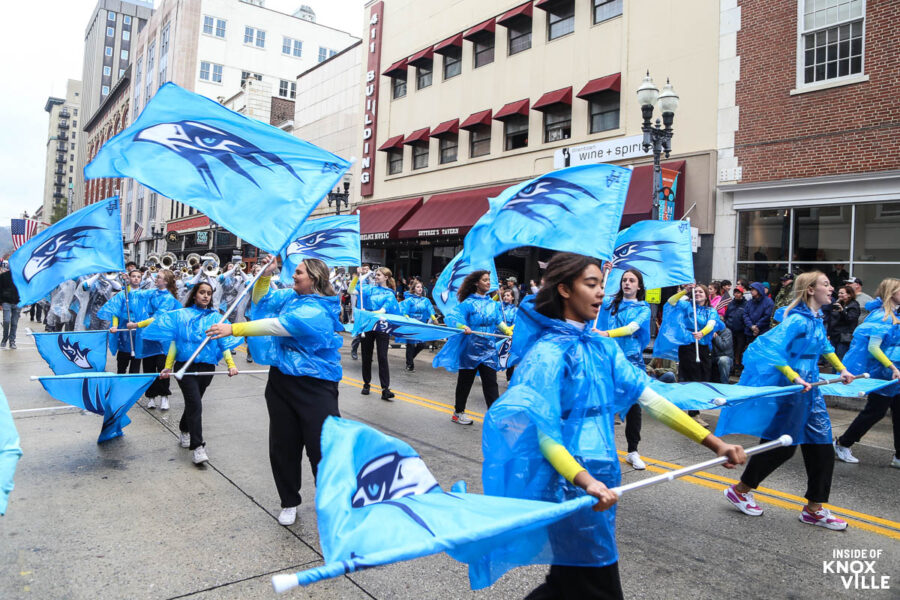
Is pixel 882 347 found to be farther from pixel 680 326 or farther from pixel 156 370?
pixel 156 370

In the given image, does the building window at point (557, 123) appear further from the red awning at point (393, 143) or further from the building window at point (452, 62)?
the red awning at point (393, 143)

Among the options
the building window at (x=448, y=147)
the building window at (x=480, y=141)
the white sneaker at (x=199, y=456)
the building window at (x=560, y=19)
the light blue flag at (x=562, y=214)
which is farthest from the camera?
the building window at (x=448, y=147)

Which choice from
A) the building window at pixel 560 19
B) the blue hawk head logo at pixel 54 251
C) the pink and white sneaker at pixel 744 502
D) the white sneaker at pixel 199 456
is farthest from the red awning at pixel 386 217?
the pink and white sneaker at pixel 744 502

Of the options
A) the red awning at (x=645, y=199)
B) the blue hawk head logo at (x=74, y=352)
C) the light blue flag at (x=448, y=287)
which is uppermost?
the red awning at (x=645, y=199)

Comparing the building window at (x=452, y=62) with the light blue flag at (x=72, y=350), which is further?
the building window at (x=452, y=62)

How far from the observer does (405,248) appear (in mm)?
25234

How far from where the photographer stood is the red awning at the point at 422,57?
2273 cm

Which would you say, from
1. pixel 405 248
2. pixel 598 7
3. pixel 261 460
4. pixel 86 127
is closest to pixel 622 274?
pixel 261 460

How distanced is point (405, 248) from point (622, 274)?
746 inches

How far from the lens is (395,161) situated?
2542 cm

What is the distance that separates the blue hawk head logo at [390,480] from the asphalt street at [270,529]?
1.40m

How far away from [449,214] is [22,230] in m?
13.6

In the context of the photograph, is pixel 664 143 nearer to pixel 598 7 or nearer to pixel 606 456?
pixel 598 7

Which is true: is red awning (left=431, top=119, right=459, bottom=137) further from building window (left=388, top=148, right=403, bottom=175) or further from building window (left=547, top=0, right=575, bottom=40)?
building window (left=547, top=0, right=575, bottom=40)
